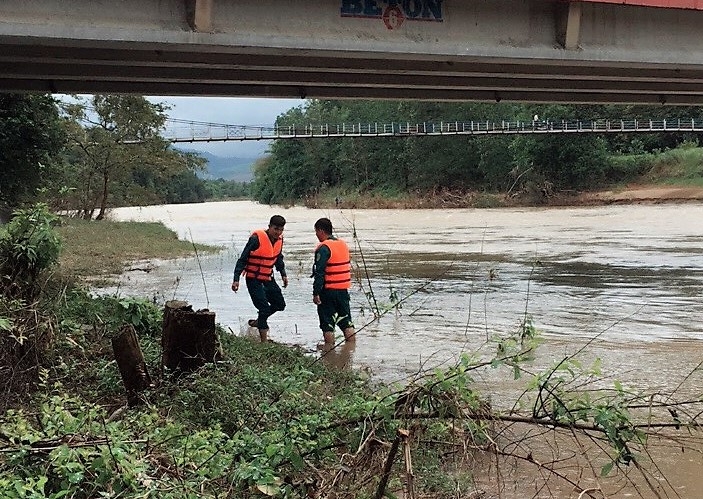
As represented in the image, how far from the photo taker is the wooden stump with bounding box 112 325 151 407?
19.2 feet

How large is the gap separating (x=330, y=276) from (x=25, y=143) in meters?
11.3

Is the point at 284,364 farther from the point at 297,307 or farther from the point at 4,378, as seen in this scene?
the point at 297,307

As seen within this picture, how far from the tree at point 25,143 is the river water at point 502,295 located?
3163mm

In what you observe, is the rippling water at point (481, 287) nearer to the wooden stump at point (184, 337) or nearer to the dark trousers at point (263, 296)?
the dark trousers at point (263, 296)

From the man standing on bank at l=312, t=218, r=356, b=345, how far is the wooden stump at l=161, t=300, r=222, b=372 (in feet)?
10.9

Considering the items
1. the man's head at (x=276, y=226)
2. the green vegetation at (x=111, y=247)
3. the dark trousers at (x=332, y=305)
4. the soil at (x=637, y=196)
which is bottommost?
the green vegetation at (x=111, y=247)

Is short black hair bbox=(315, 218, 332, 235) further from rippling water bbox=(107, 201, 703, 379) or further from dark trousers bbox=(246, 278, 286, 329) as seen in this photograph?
dark trousers bbox=(246, 278, 286, 329)

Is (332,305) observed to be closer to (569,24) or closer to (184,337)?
(184,337)

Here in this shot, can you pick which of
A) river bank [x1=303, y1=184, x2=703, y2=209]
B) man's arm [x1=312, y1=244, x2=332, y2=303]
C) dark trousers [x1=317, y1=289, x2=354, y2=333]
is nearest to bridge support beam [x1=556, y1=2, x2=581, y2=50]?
man's arm [x1=312, y1=244, x2=332, y2=303]

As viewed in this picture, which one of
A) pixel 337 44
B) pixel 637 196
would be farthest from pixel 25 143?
pixel 637 196

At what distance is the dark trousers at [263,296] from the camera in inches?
405

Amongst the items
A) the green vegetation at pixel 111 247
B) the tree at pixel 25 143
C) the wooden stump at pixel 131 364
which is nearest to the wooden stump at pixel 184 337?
the wooden stump at pixel 131 364

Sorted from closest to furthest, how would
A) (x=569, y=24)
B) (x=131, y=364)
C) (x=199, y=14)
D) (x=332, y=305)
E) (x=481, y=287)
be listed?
1. (x=131, y=364)
2. (x=199, y=14)
3. (x=332, y=305)
4. (x=569, y=24)
5. (x=481, y=287)

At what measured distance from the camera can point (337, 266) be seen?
9844 millimetres
